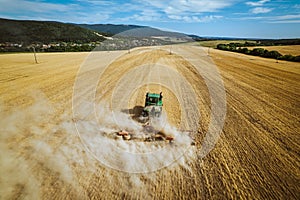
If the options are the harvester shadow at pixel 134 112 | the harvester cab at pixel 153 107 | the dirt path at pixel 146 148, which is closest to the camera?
the dirt path at pixel 146 148

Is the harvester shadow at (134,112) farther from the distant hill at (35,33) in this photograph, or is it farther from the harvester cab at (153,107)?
the distant hill at (35,33)

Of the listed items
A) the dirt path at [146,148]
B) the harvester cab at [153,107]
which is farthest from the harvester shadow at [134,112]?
the harvester cab at [153,107]

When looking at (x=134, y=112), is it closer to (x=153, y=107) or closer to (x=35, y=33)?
(x=153, y=107)

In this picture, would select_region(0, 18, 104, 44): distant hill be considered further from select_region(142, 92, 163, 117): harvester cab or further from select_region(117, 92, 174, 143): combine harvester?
select_region(117, 92, 174, 143): combine harvester

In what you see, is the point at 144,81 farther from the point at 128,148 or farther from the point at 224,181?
the point at 224,181

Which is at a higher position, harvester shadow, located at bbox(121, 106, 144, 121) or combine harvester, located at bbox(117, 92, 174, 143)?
combine harvester, located at bbox(117, 92, 174, 143)

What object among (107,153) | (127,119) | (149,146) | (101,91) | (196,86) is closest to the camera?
(107,153)

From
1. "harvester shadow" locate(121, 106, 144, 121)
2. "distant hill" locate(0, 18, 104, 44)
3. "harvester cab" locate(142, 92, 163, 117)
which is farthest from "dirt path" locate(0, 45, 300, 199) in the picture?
"distant hill" locate(0, 18, 104, 44)

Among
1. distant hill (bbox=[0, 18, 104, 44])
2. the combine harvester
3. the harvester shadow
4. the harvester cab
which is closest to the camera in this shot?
the combine harvester

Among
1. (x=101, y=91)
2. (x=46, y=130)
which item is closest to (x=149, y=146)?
(x=46, y=130)
